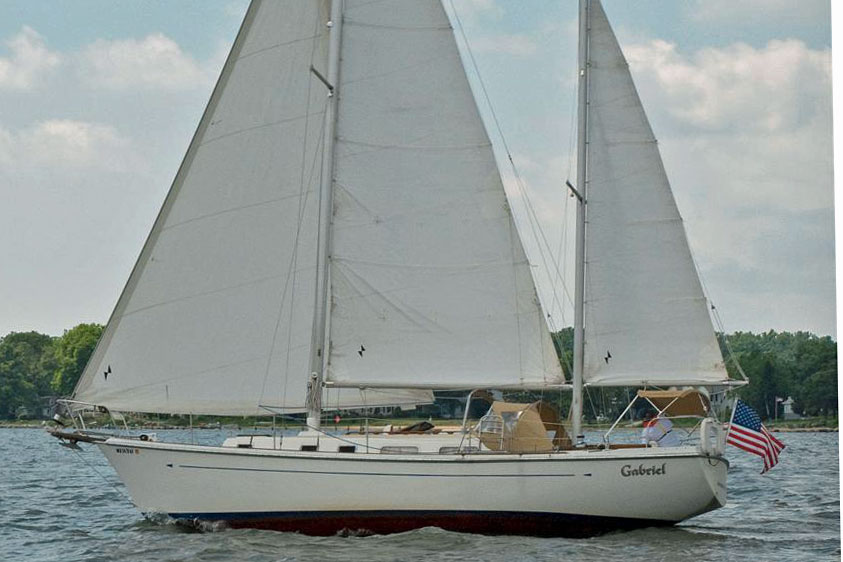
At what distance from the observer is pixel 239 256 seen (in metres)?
17.2

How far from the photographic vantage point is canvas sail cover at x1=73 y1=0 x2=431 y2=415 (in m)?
16.9

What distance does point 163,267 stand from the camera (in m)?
17.0

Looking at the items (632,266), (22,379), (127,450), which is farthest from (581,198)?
(22,379)

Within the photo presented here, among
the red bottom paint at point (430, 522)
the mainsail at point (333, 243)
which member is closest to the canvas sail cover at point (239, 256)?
the mainsail at point (333, 243)

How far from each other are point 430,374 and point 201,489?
325 centimetres

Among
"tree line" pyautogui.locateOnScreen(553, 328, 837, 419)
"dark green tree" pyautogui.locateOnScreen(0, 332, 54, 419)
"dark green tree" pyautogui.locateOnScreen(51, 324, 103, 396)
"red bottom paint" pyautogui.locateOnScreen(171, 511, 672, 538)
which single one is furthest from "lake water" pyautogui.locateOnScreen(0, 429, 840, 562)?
"dark green tree" pyautogui.locateOnScreen(0, 332, 54, 419)

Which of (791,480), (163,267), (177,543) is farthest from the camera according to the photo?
(791,480)

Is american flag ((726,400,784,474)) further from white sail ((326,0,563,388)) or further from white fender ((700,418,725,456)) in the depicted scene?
white sail ((326,0,563,388))

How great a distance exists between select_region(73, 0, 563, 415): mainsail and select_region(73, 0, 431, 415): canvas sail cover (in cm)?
2

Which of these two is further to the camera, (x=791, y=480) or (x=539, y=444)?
(x=791, y=480)

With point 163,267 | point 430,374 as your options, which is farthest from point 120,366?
point 430,374

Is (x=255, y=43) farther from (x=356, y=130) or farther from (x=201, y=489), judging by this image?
(x=201, y=489)

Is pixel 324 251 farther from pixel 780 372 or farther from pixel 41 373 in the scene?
pixel 41 373

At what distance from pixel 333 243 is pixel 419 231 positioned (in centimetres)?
114
